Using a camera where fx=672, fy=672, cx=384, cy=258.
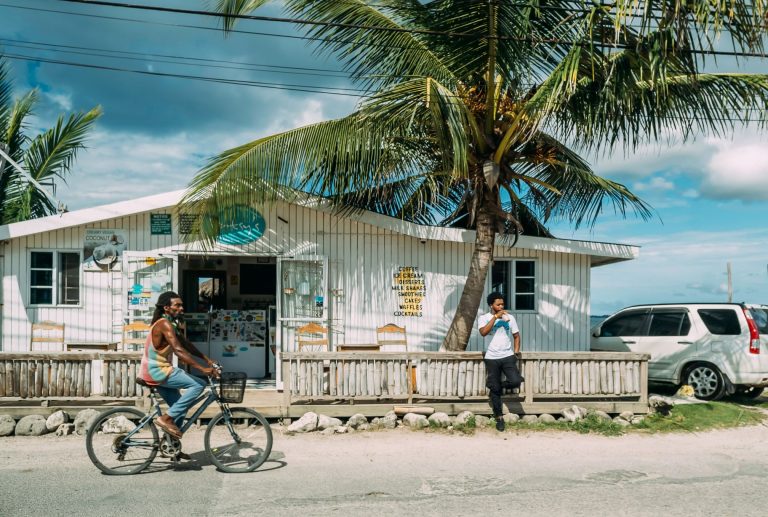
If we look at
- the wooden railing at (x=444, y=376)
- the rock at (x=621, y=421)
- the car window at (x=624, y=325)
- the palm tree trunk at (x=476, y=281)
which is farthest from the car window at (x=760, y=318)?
the palm tree trunk at (x=476, y=281)

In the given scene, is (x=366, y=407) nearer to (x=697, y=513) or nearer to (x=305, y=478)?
(x=305, y=478)

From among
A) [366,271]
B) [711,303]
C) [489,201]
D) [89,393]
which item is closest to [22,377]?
[89,393]

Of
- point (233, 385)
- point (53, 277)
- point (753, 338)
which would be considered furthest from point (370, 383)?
point (753, 338)

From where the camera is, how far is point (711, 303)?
1143 cm

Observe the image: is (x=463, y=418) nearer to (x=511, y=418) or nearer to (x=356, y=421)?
(x=511, y=418)

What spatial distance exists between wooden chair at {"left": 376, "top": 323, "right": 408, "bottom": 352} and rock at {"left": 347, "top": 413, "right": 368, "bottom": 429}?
7.60ft

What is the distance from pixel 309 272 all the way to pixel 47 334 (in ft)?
14.0

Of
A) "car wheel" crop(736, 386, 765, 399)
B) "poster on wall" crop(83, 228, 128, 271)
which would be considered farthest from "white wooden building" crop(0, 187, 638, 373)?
"car wheel" crop(736, 386, 765, 399)

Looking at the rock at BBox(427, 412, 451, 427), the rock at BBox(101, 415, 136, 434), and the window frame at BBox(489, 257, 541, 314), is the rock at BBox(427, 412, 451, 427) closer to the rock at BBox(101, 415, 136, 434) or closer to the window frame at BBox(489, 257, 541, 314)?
the window frame at BBox(489, 257, 541, 314)

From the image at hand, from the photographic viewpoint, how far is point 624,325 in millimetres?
12750

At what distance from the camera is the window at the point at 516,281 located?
1191cm

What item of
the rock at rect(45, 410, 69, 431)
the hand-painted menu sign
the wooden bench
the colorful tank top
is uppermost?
the hand-painted menu sign

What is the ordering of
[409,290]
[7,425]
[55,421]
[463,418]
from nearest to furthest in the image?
[7,425] → [55,421] → [463,418] → [409,290]

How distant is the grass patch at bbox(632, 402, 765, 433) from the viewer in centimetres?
917
